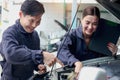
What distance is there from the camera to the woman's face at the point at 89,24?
6.15 feet

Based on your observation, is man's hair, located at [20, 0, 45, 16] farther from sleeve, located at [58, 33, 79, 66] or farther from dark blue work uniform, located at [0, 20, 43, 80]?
sleeve, located at [58, 33, 79, 66]

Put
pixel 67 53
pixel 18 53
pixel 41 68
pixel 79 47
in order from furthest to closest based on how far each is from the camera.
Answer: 1. pixel 79 47
2. pixel 67 53
3. pixel 41 68
4. pixel 18 53

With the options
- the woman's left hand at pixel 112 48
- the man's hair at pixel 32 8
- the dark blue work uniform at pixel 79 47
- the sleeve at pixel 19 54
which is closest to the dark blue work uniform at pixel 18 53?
the sleeve at pixel 19 54

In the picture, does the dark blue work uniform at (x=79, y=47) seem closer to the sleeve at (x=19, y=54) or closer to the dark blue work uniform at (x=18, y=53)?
the dark blue work uniform at (x=18, y=53)

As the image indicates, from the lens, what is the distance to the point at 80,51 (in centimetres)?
197

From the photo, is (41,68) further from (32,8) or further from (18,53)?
(32,8)

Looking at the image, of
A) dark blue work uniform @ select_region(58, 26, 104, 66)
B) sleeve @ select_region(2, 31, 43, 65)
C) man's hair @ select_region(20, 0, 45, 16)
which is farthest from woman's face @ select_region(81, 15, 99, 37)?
sleeve @ select_region(2, 31, 43, 65)

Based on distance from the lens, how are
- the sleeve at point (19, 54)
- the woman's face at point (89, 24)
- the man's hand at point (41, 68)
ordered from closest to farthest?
the sleeve at point (19, 54), the man's hand at point (41, 68), the woman's face at point (89, 24)

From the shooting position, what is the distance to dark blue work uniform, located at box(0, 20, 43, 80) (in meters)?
1.56

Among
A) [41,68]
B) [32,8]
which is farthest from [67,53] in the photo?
[32,8]

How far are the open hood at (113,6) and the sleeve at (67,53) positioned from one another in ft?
0.98

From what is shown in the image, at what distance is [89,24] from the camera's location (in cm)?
188

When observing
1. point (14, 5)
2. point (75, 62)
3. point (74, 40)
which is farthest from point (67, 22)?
point (75, 62)

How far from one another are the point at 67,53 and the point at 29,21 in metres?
0.29
